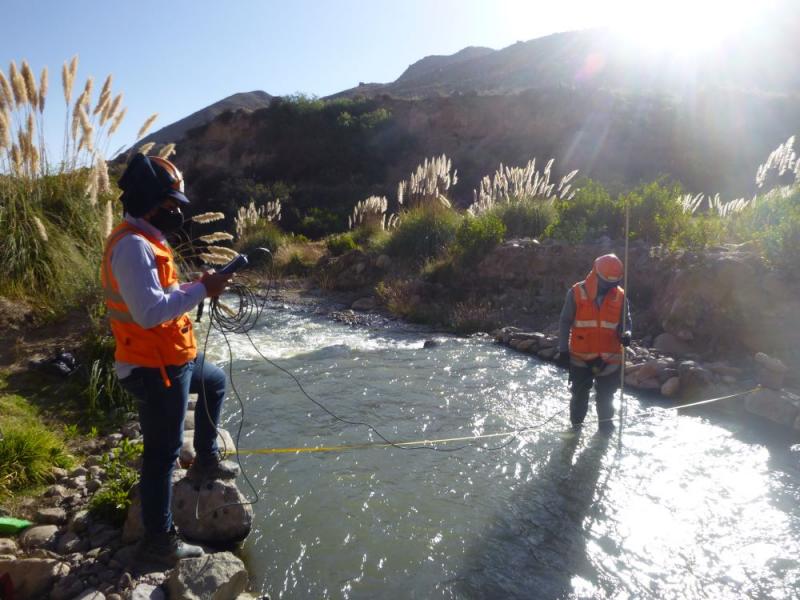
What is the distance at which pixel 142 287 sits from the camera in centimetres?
255

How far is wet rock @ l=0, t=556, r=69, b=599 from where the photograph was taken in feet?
9.30

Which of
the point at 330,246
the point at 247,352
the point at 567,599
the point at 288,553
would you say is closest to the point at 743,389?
the point at 567,599

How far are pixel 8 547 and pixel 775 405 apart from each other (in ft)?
21.1

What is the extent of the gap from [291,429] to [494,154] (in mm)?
24707

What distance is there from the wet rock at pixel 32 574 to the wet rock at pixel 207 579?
574 mm

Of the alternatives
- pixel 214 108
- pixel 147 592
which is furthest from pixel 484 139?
pixel 214 108

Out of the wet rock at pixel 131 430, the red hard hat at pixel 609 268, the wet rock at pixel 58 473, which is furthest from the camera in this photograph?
the red hard hat at pixel 609 268

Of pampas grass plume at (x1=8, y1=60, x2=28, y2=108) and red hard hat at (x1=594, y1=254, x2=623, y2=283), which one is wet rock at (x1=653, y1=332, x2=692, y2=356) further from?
pampas grass plume at (x1=8, y1=60, x2=28, y2=108)

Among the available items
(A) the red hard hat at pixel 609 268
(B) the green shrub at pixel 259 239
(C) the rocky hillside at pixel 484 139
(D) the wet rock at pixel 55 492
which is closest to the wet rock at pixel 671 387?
(A) the red hard hat at pixel 609 268

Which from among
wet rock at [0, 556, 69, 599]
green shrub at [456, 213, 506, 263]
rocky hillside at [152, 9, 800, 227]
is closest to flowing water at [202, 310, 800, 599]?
wet rock at [0, 556, 69, 599]

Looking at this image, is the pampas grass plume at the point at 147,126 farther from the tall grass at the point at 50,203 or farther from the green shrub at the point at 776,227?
the green shrub at the point at 776,227

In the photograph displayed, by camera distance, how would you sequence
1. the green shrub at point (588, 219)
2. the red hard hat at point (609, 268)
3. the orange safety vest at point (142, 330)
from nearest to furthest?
1. the orange safety vest at point (142, 330)
2. the red hard hat at point (609, 268)
3. the green shrub at point (588, 219)

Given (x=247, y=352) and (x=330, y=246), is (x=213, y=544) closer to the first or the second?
(x=247, y=352)

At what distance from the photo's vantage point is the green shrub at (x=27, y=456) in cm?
372
